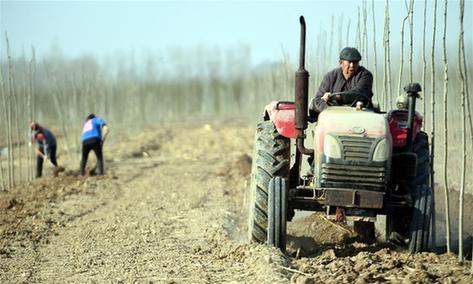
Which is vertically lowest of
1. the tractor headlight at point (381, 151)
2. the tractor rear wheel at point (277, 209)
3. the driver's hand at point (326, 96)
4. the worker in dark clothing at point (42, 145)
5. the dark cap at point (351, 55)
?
the worker in dark clothing at point (42, 145)

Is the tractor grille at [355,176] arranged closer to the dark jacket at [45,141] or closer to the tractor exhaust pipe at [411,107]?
the tractor exhaust pipe at [411,107]

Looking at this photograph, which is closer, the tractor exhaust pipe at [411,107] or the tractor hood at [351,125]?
the tractor hood at [351,125]

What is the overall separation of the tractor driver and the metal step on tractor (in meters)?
0.15

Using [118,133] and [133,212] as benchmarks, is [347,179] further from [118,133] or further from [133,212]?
[118,133]

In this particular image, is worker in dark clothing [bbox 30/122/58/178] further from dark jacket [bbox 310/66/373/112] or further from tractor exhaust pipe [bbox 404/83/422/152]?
tractor exhaust pipe [bbox 404/83/422/152]

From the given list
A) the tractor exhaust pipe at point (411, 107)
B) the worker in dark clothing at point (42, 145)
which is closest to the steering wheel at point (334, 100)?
the tractor exhaust pipe at point (411, 107)

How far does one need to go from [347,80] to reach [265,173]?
50.3 inches

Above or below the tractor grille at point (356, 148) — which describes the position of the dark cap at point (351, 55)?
above

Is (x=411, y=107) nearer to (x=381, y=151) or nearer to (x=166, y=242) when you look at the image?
(x=381, y=151)

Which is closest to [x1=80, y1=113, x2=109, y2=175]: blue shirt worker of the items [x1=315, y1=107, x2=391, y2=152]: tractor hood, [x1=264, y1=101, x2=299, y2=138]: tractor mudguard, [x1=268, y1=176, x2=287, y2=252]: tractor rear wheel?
[x1=264, y1=101, x2=299, y2=138]: tractor mudguard

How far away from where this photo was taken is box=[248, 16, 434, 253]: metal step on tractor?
591cm

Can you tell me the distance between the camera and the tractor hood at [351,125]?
5.92m

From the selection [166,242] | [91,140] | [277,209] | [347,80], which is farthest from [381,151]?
[91,140]

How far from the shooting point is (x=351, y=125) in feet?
19.5
